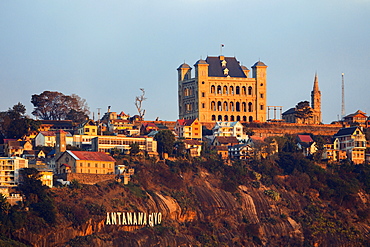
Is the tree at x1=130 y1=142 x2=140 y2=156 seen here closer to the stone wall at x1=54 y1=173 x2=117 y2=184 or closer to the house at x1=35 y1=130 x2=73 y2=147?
the house at x1=35 y1=130 x2=73 y2=147

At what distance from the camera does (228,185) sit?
16138 cm

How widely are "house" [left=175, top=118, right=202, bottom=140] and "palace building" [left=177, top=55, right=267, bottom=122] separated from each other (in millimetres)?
8671

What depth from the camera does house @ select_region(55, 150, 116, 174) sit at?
15051cm

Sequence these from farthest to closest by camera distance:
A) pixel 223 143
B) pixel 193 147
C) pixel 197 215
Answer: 1. pixel 223 143
2. pixel 193 147
3. pixel 197 215

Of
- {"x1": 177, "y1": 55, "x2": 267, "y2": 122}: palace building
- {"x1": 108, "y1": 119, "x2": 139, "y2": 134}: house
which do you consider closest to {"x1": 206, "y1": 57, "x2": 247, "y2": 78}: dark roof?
{"x1": 177, "y1": 55, "x2": 267, "y2": 122}: palace building

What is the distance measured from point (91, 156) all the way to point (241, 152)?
28593mm

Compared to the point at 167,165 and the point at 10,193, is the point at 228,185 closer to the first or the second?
the point at 167,165

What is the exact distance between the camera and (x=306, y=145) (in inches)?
7028

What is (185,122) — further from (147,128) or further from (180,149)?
(180,149)

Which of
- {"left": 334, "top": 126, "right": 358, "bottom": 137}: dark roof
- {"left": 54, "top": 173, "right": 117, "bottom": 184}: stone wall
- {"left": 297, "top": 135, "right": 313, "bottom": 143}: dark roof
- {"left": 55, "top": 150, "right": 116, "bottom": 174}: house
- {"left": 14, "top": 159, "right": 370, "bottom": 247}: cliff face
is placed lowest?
{"left": 14, "top": 159, "right": 370, "bottom": 247}: cliff face

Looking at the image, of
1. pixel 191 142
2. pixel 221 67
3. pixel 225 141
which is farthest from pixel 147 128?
pixel 221 67

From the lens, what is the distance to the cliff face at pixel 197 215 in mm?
140375

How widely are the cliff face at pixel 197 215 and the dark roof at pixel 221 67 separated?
33.1 m

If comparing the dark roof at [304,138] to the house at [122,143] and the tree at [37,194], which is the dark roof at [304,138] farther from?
the tree at [37,194]
